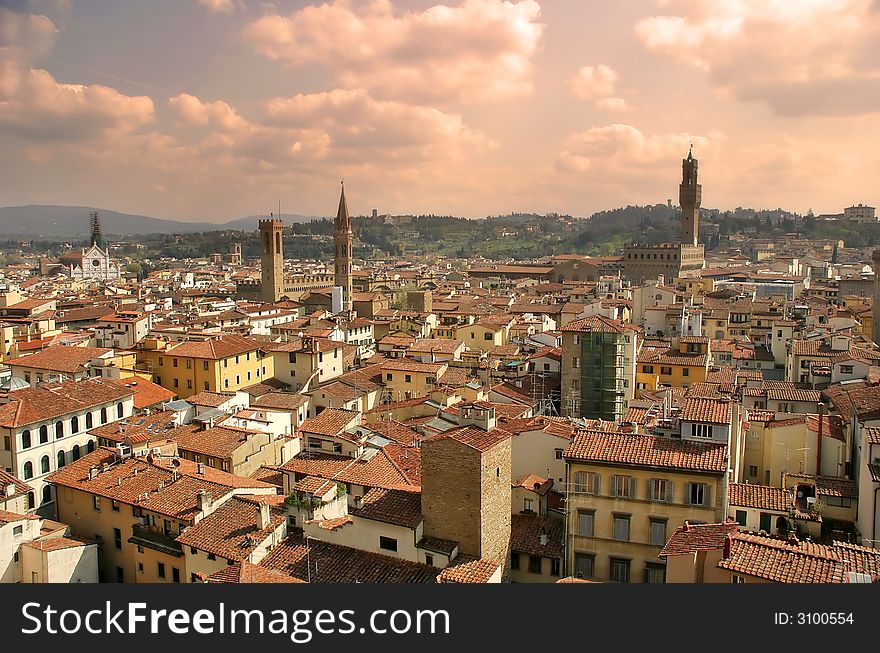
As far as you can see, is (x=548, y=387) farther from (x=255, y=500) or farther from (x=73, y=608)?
(x=73, y=608)

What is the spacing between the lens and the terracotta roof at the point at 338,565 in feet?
33.6

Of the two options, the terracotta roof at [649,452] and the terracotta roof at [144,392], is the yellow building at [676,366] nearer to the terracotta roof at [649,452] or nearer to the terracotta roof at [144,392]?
the terracotta roof at [649,452]

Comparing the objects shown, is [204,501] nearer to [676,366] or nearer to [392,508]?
[392,508]

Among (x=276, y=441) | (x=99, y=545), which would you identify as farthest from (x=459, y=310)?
(x=99, y=545)

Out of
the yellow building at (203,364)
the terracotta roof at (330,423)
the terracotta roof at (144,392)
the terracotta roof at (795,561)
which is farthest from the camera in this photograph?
the yellow building at (203,364)

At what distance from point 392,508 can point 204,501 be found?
11.6 ft

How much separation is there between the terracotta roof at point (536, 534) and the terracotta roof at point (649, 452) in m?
1.46

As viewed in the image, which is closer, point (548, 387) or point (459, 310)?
point (548, 387)

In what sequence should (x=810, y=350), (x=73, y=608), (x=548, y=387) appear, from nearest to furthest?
(x=73, y=608)
(x=548, y=387)
(x=810, y=350)

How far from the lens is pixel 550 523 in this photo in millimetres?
12461

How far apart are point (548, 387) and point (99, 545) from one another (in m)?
12.9

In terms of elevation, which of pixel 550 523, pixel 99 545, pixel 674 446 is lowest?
pixel 99 545

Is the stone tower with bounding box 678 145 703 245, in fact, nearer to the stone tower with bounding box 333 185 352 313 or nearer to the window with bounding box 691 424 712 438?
the stone tower with bounding box 333 185 352 313

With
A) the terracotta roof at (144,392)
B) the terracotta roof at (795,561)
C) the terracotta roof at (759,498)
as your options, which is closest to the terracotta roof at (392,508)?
the terracotta roof at (795,561)
